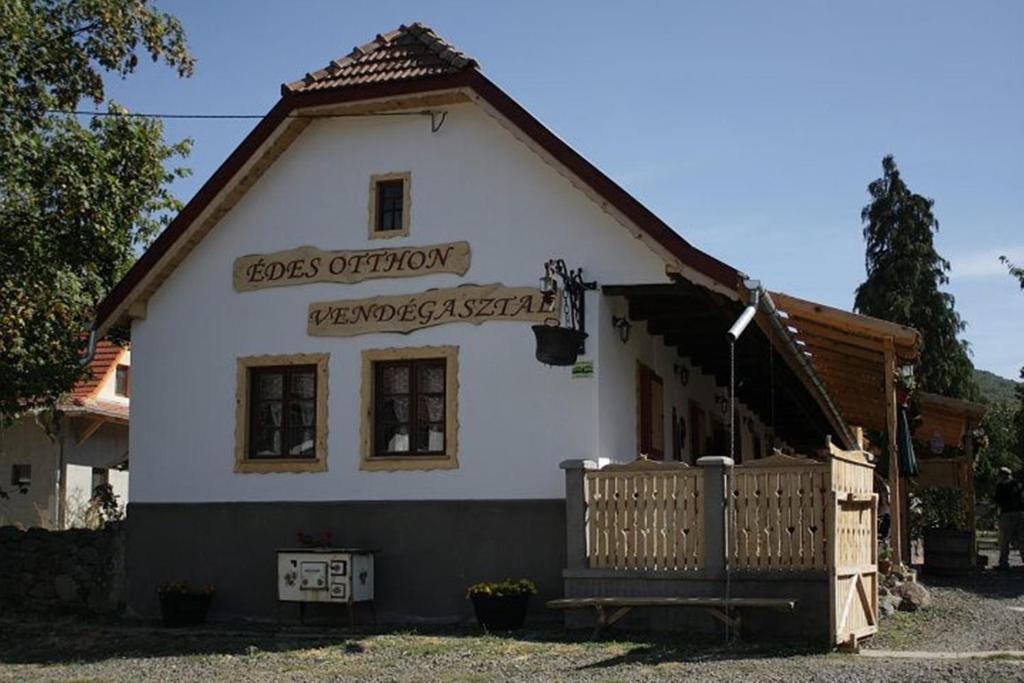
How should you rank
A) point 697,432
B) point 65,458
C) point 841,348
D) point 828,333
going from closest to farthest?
1. point 828,333
2. point 841,348
3. point 697,432
4. point 65,458

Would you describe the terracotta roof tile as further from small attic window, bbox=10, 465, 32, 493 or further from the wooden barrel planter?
small attic window, bbox=10, 465, 32, 493

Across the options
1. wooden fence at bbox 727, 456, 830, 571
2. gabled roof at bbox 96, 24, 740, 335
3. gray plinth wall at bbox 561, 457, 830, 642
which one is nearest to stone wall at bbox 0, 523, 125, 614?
gabled roof at bbox 96, 24, 740, 335

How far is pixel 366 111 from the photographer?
16.0m

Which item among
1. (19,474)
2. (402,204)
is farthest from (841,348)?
(19,474)

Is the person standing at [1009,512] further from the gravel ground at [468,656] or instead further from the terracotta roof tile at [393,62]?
the terracotta roof tile at [393,62]

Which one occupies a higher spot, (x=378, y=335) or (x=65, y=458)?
(x=378, y=335)

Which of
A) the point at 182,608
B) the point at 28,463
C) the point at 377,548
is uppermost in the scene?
the point at 28,463

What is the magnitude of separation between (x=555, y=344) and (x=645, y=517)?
2188 mm

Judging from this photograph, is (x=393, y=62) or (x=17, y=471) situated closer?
(x=393, y=62)

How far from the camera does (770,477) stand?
1263cm

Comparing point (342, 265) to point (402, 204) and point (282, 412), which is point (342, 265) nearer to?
point (402, 204)

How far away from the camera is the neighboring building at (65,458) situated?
29750 mm

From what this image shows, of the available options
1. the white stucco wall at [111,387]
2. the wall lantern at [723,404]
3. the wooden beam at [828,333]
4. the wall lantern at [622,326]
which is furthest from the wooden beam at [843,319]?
the white stucco wall at [111,387]

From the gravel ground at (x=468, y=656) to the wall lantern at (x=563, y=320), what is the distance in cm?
298
